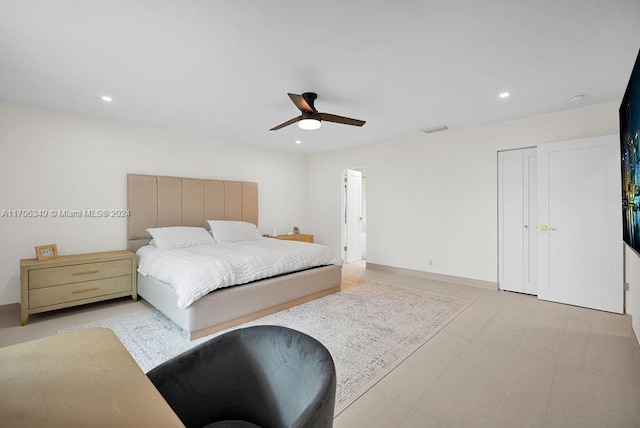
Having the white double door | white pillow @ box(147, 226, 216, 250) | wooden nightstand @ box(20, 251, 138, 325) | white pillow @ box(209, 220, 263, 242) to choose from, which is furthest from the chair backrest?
the white double door

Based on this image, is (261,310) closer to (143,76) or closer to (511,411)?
(511,411)

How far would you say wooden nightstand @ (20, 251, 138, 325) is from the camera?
2926 mm

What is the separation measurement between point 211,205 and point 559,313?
4971 mm

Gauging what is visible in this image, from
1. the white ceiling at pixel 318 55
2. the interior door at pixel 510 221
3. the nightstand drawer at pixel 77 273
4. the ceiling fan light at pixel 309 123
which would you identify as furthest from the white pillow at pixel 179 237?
the interior door at pixel 510 221

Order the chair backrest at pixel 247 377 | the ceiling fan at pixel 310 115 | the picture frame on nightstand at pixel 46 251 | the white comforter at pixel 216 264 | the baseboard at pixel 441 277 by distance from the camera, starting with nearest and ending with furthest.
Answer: the chair backrest at pixel 247 377 → the white comforter at pixel 216 264 → the ceiling fan at pixel 310 115 → the picture frame on nightstand at pixel 46 251 → the baseboard at pixel 441 277

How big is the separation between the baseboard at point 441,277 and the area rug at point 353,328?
78 cm

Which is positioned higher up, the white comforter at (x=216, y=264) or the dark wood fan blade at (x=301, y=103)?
the dark wood fan blade at (x=301, y=103)

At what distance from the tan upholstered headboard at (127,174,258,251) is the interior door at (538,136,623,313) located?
4543 millimetres

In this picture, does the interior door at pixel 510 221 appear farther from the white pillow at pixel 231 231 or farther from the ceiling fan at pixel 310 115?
the white pillow at pixel 231 231

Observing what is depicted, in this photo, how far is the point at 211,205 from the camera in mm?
4809

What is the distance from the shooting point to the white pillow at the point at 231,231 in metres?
4.45

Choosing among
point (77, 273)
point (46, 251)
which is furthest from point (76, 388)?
point (46, 251)

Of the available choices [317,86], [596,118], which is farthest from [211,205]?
[596,118]

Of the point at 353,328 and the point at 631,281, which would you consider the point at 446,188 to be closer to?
the point at 631,281
